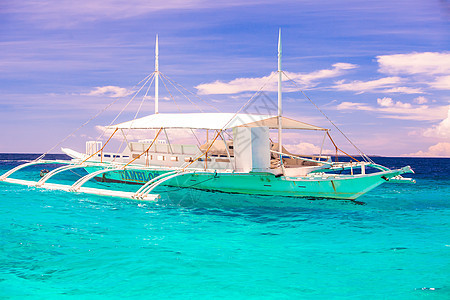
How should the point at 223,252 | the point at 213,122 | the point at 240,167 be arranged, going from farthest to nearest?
the point at 213,122, the point at 240,167, the point at 223,252

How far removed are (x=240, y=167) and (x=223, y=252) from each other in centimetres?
771

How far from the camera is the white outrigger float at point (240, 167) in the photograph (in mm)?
16906

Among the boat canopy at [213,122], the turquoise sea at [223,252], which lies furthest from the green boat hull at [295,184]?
the boat canopy at [213,122]

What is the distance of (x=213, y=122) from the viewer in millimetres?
20328

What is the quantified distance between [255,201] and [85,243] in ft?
30.1

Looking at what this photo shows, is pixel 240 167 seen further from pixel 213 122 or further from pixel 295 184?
pixel 213 122

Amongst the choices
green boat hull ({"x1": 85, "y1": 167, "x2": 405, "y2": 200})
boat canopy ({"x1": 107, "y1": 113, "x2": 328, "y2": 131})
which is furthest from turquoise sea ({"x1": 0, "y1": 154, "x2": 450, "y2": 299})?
boat canopy ({"x1": 107, "y1": 113, "x2": 328, "y2": 131})

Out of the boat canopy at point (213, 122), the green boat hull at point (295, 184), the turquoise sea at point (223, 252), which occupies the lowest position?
the turquoise sea at point (223, 252)

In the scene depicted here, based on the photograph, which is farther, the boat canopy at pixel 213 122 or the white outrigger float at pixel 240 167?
the boat canopy at pixel 213 122

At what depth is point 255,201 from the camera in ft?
59.1

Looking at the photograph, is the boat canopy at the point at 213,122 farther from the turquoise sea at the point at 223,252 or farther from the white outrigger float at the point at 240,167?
the turquoise sea at the point at 223,252

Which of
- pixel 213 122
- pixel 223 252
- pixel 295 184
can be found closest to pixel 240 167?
pixel 295 184

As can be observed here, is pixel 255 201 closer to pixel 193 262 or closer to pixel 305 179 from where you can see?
pixel 305 179

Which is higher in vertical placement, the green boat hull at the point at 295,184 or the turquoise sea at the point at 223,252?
the green boat hull at the point at 295,184
